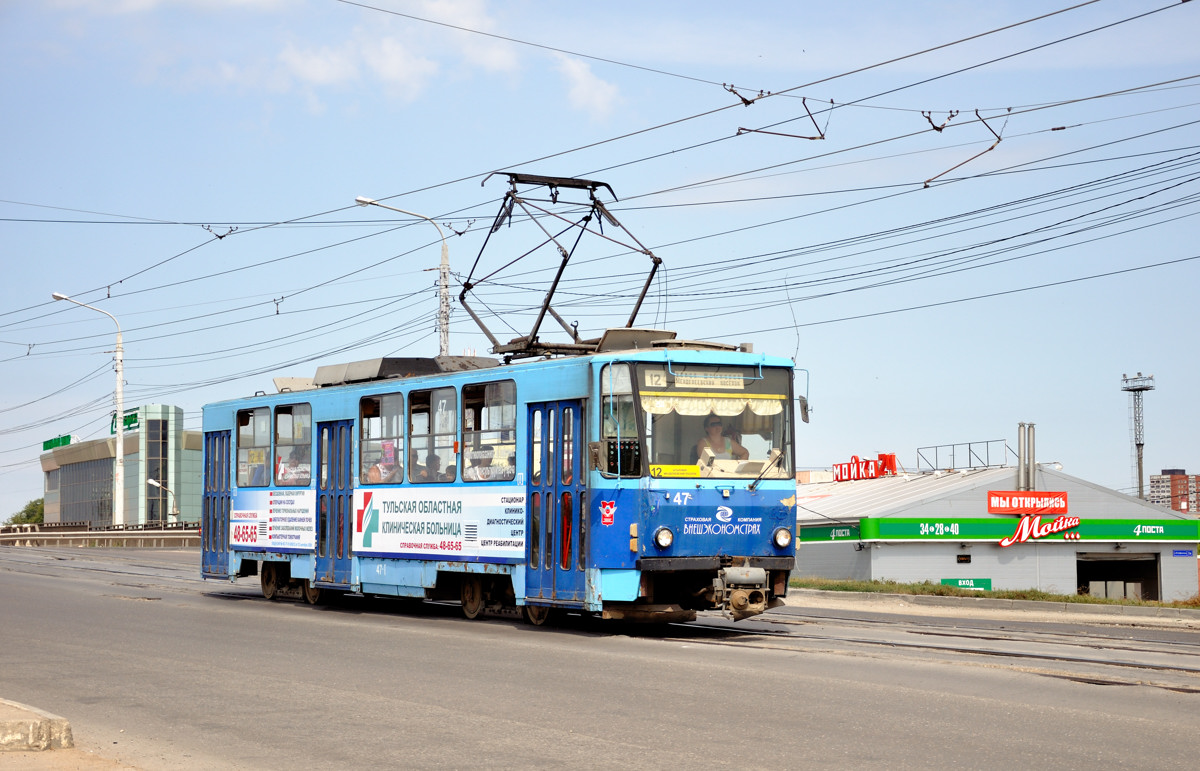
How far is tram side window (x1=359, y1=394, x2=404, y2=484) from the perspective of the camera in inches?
776

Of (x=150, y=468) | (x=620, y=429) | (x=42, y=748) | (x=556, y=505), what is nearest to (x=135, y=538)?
(x=556, y=505)

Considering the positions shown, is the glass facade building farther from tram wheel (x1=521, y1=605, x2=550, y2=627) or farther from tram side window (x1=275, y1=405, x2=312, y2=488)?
tram wheel (x1=521, y1=605, x2=550, y2=627)

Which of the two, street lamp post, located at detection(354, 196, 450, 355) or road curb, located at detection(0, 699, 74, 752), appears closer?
road curb, located at detection(0, 699, 74, 752)

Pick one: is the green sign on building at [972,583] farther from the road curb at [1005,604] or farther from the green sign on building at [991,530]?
the road curb at [1005,604]

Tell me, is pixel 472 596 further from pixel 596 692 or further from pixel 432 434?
pixel 596 692

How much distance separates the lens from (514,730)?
9.08 metres

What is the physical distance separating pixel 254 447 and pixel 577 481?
9.12 metres

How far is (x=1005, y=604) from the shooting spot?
25859 millimetres

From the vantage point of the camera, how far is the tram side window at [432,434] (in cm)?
1864

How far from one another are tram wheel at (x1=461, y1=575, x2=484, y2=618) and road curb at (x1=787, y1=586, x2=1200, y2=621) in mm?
9416

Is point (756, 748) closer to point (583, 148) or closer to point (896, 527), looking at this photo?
point (583, 148)

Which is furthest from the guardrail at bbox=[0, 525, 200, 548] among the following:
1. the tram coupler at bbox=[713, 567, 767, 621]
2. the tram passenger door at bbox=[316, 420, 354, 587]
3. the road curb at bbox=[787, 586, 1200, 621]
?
the tram coupler at bbox=[713, 567, 767, 621]

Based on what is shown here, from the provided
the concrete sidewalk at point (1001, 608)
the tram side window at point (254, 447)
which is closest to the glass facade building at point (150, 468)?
the tram side window at point (254, 447)

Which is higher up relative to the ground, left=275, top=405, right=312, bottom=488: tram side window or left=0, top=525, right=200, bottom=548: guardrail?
left=275, top=405, right=312, bottom=488: tram side window
